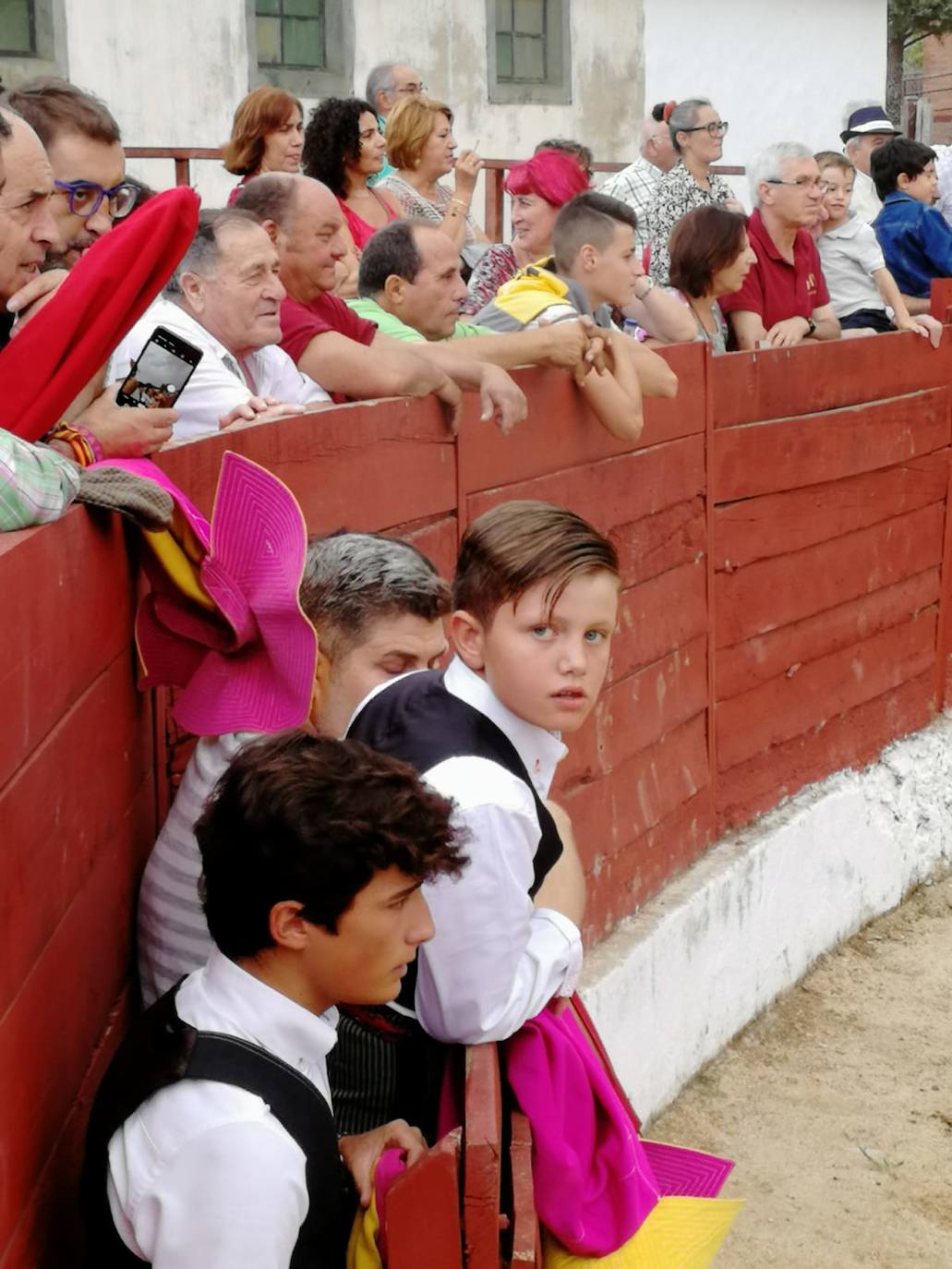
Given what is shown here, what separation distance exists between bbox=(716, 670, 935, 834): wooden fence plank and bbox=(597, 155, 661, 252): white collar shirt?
1919 millimetres

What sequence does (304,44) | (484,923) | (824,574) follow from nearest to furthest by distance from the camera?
1. (484,923)
2. (824,574)
3. (304,44)

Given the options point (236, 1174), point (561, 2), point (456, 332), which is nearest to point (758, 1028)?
point (456, 332)

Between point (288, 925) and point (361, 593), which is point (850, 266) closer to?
point (361, 593)

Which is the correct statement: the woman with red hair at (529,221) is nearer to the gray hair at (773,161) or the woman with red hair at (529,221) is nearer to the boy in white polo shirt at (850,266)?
the gray hair at (773,161)

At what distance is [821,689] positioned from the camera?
6.29 m

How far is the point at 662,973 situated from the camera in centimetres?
493

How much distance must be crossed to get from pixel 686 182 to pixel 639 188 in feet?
0.60

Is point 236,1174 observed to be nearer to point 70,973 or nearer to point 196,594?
point 70,973

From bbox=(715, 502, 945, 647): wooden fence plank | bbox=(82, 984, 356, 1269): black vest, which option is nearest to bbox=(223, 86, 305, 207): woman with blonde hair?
bbox=(715, 502, 945, 647): wooden fence plank

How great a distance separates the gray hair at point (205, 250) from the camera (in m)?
3.55

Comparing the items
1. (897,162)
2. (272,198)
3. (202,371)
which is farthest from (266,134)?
(897,162)

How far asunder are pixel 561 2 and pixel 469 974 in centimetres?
1571

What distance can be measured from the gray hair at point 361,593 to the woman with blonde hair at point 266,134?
353 centimetres

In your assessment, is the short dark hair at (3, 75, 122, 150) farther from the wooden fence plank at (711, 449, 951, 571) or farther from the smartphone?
the wooden fence plank at (711, 449, 951, 571)
